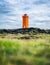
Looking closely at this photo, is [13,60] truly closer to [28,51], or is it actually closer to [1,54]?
[1,54]

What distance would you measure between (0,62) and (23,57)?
113 cm

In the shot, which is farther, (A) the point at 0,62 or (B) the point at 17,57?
(B) the point at 17,57

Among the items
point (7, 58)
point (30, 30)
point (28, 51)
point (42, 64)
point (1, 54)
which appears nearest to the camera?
point (42, 64)

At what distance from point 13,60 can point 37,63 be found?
3.07 ft

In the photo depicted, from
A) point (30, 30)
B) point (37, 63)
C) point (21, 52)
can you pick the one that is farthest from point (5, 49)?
point (30, 30)

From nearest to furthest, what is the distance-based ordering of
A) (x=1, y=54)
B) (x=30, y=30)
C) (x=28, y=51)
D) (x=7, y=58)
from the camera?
(x=7, y=58)
(x=1, y=54)
(x=28, y=51)
(x=30, y=30)

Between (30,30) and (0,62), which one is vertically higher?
(0,62)

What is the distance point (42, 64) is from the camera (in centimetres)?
838

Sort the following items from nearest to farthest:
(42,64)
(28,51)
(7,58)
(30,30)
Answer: (42,64) → (7,58) → (28,51) → (30,30)

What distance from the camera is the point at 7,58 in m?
8.94

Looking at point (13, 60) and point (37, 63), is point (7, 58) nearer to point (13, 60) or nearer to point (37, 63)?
point (13, 60)

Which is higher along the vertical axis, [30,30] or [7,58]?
[7,58]

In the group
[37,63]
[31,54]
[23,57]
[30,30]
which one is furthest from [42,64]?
[30,30]

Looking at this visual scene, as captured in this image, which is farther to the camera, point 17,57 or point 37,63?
point 17,57
